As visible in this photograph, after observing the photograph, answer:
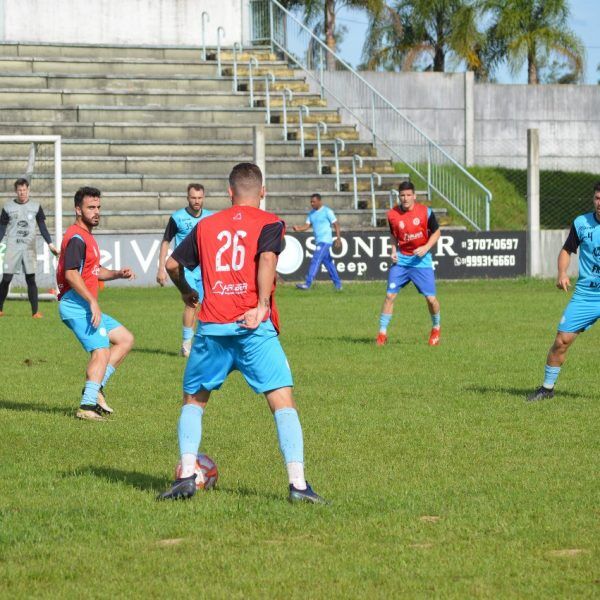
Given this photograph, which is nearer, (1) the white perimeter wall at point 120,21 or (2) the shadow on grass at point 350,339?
(2) the shadow on grass at point 350,339

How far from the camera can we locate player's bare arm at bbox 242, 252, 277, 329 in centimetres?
703

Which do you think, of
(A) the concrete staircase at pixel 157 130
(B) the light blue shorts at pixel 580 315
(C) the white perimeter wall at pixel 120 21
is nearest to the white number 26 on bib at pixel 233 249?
(B) the light blue shorts at pixel 580 315

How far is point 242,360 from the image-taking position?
7.21 m

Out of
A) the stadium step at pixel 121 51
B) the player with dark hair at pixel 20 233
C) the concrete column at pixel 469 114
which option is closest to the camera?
the player with dark hair at pixel 20 233

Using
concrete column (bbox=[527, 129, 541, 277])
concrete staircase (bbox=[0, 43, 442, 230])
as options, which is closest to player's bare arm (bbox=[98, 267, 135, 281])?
concrete staircase (bbox=[0, 43, 442, 230])

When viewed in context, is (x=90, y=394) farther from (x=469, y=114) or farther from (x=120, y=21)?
(x=469, y=114)

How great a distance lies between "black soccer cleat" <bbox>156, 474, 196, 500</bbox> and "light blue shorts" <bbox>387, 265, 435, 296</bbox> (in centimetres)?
994

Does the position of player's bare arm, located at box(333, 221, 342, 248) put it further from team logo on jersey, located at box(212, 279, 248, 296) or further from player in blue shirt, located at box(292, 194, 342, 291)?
team logo on jersey, located at box(212, 279, 248, 296)

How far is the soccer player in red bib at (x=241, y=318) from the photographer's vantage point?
709 cm

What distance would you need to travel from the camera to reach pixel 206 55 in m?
38.0

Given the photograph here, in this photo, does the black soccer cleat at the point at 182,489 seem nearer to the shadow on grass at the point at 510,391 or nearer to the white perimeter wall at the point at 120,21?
the shadow on grass at the point at 510,391

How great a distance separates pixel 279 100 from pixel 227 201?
558cm

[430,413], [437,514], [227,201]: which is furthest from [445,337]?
[227,201]

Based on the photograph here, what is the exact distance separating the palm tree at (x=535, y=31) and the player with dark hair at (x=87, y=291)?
3853cm
